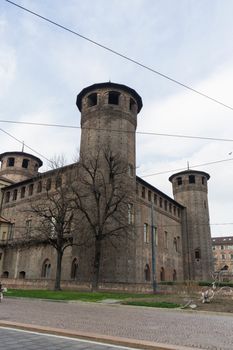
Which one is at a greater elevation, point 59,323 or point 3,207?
point 3,207

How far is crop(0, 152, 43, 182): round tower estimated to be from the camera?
47281mm

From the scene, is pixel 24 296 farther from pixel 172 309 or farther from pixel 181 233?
pixel 181 233

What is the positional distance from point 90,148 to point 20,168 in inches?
792

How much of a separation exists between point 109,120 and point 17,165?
21457mm

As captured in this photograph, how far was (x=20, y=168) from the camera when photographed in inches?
1881

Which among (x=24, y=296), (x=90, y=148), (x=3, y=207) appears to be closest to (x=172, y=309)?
(x=24, y=296)

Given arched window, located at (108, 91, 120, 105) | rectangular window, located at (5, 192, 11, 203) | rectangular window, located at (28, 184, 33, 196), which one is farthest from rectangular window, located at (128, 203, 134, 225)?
rectangular window, located at (5, 192, 11, 203)

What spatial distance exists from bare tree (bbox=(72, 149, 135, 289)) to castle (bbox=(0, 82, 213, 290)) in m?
0.81

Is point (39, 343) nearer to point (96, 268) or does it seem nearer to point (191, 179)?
point (96, 268)

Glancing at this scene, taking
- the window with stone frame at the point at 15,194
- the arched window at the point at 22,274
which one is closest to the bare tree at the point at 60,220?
the arched window at the point at 22,274

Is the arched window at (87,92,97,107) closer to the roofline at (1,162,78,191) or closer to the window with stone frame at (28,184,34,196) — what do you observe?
the roofline at (1,162,78,191)

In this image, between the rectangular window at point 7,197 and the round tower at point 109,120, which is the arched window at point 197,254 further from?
the rectangular window at point 7,197

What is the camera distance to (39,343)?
608 centimetres

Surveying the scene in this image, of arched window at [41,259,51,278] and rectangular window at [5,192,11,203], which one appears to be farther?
rectangular window at [5,192,11,203]
